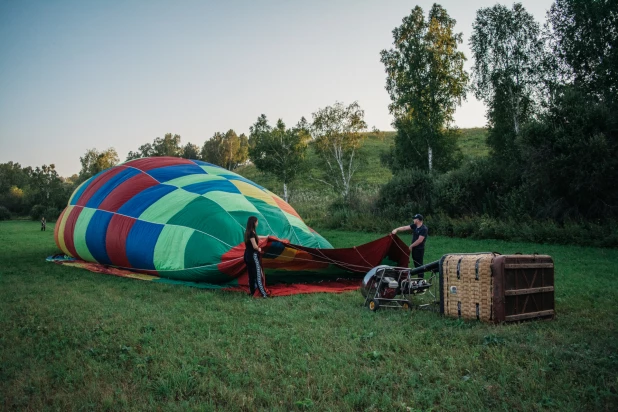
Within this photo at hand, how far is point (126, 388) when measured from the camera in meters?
3.77

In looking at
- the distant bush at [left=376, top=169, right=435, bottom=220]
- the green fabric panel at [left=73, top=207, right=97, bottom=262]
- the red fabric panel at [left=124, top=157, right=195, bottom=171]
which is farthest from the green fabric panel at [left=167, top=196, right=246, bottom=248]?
the distant bush at [left=376, top=169, right=435, bottom=220]

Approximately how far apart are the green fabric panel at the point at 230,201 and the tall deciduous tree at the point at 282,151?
26938mm

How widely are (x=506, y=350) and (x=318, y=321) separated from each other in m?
2.30

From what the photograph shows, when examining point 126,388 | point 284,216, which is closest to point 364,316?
point 126,388

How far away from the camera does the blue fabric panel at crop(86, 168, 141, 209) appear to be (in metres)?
11.8

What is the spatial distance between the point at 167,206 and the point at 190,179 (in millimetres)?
1283

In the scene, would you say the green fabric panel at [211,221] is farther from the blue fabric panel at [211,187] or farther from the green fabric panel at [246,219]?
the blue fabric panel at [211,187]

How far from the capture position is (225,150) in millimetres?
66438

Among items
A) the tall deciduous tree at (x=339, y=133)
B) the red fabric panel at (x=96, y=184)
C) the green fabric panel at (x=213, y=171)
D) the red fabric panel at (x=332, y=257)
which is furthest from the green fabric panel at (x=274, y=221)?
the tall deciduous tree at (x=339, y=133)

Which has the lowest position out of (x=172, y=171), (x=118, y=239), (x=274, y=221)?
(x=118, y=239)

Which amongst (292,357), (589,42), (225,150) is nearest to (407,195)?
(589,42)

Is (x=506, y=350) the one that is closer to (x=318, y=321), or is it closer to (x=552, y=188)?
(x=318, y=321)

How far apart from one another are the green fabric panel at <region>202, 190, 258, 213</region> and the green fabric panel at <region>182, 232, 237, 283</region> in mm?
1014

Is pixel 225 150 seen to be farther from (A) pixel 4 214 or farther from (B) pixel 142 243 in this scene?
(B) pixel 142 243
